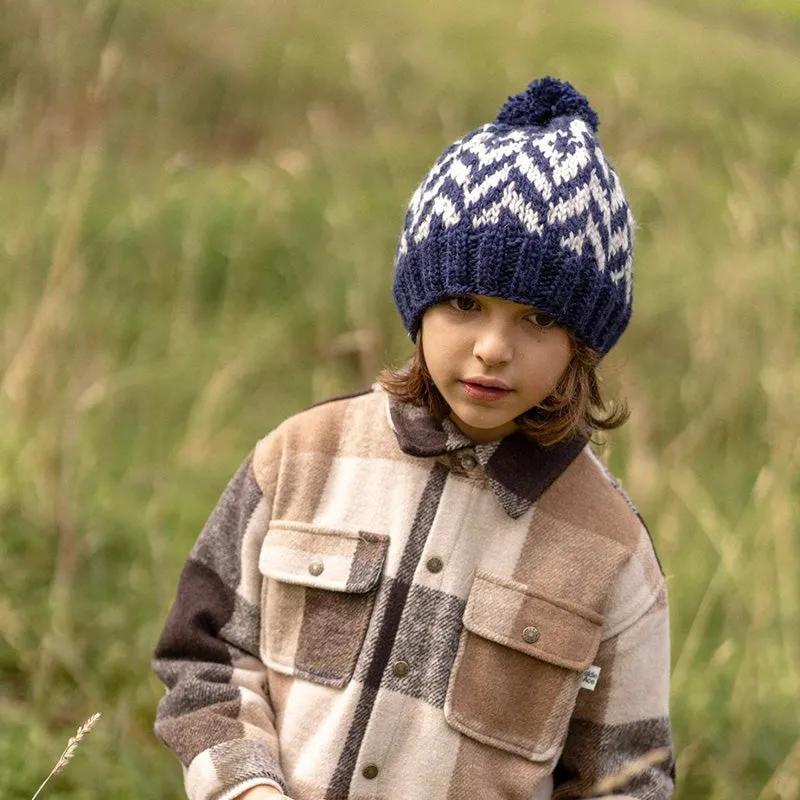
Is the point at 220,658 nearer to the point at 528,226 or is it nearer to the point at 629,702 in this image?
the point at 629,702

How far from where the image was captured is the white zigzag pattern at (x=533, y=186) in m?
1.58

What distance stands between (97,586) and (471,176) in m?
1.90

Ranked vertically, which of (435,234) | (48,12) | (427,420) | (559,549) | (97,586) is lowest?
(97,586)

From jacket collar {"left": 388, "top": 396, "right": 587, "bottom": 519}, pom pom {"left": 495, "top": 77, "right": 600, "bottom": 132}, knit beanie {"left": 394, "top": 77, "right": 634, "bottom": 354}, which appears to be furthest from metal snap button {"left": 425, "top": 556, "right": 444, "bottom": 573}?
pom pom {"left": 495, "top": 77, "right": 600, "bottom": 132}

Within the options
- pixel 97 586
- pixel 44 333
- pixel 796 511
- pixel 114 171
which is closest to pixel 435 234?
pixel 97 586

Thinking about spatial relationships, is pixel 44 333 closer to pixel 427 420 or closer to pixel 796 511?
pixel 427 420

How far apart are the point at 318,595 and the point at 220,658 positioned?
194 millimetres

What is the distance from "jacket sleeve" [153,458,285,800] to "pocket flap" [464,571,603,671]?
0.35m

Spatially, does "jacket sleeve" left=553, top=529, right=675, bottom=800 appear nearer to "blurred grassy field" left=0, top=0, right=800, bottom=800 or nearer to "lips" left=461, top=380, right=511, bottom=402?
"lips" left=461, top=380, right=511, bottom=402

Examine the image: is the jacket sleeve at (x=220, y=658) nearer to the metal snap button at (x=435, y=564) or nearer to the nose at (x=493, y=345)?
the metal snap button at (x=435, y=564)

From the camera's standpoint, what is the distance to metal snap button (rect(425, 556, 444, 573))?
1709 millimetres

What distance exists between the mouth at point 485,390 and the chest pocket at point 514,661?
10.8 inches

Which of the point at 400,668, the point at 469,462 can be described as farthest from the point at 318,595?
the point at 469,462

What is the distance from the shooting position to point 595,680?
1.74 metres
